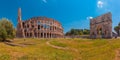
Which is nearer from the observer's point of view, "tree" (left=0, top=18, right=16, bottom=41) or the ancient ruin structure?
"tree" (left=0, top=18, right=16, bottom=41)

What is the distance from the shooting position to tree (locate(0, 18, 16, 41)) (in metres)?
82.1

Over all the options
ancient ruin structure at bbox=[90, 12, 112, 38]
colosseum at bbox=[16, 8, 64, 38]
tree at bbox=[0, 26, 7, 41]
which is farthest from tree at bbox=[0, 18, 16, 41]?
ancient ruin structure at bbox=[90, 12, 112, 38]

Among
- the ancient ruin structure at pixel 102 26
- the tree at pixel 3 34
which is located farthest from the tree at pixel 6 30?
the ancient ruin structure at pixel 102 26

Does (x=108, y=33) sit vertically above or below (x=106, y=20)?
below

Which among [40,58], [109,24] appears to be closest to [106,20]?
[109,24]

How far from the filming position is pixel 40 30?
122 metres

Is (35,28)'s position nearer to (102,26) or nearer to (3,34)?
(3,34)

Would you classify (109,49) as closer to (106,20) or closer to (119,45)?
(119,45)

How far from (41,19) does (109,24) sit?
5345cm

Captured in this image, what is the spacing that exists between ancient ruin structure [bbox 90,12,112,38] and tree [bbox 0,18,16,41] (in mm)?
40391

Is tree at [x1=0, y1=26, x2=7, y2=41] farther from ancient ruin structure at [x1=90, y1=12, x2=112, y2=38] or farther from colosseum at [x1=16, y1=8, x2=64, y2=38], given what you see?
ancient ruin structure at [x1=90, y1=12, x2=112, y2=38]

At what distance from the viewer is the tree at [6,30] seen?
269 feet

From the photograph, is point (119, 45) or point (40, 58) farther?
point (119, 45)

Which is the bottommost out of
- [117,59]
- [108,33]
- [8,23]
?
[117,59]
